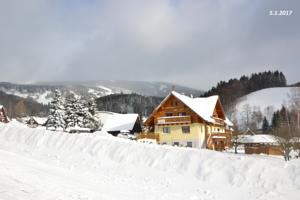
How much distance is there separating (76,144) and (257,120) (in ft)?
428

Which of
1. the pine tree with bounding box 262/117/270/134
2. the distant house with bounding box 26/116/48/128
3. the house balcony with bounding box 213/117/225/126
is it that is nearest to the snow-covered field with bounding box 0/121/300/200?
the house balcony with bounding box 213/117/225/126

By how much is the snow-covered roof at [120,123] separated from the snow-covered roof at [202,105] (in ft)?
59.4

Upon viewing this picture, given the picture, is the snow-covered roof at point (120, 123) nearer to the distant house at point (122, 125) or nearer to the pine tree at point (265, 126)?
the distant house at point (122, 125)

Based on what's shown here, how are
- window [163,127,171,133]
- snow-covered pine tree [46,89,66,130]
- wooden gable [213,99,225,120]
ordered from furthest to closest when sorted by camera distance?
snow-covered pine tree [46,89,66,130] < wooden gable [213,99,225,120] < window [163,127,171,133]

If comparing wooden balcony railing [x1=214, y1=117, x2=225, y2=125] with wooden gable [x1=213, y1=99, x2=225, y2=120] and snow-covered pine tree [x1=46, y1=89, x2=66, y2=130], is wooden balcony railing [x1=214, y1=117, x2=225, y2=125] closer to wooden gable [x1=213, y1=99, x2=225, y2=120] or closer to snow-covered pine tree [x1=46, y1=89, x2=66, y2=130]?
wooden gable [x1=213, y1=99, x2=225, y2=120]

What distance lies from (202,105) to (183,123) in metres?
6.01

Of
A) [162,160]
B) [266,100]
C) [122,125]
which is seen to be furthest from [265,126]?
[162,160]

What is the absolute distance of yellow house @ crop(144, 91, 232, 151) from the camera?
178 ft

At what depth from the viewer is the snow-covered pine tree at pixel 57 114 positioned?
76250 mm

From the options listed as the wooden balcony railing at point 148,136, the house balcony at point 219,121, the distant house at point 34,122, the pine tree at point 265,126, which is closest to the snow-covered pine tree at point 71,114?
the distant house at point 34,122

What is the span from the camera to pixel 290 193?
52.1 ft

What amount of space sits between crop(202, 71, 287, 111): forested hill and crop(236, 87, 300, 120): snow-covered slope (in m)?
4.21

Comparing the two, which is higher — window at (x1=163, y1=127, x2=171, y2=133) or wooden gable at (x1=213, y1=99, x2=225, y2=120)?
wooden gable at (x1=213, y1=99, x2=225, y2=120)

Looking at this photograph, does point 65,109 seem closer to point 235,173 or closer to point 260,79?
point 235,173
